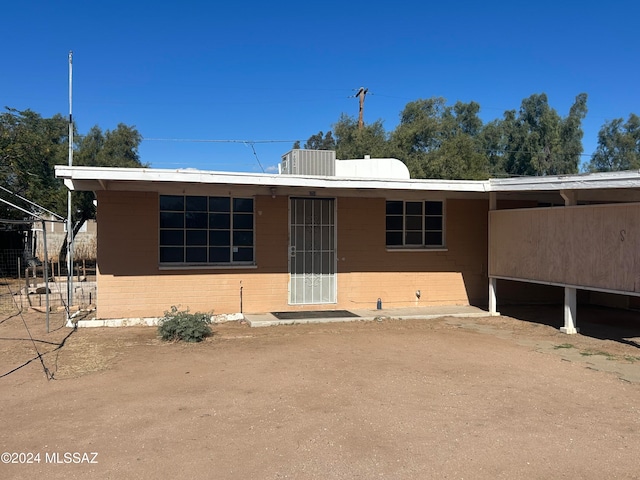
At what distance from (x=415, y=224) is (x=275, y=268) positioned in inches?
137

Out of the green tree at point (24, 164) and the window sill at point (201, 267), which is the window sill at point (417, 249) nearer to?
the window sill at point (201, 267)

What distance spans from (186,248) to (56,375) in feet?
14.9

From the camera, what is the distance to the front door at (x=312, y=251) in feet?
37.8

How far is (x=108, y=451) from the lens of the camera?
14.0ft

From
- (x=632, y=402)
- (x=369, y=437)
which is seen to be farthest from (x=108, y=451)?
(x=632, y=402)

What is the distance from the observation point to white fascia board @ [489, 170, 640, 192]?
787 cm

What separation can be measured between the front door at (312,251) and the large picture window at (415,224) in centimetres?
146

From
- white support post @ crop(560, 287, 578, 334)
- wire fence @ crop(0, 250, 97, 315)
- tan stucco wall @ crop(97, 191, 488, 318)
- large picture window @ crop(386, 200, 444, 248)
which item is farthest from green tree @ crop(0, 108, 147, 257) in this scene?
white support post @ crop(560, 287, 578, 334)

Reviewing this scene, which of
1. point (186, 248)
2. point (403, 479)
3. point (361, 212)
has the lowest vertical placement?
point (403, 479)

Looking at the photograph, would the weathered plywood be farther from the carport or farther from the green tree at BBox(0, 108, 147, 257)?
the green tree at BBox(0, 108, 147, 257)

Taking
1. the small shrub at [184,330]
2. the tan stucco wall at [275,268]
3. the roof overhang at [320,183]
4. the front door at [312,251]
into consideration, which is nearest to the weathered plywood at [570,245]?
the roof overhang at [320,183]

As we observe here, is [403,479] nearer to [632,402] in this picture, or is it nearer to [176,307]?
[632,402]

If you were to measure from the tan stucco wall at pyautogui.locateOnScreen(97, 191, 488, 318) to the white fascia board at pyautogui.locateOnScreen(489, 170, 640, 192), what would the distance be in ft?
7.11

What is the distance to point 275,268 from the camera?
11.4 meters
